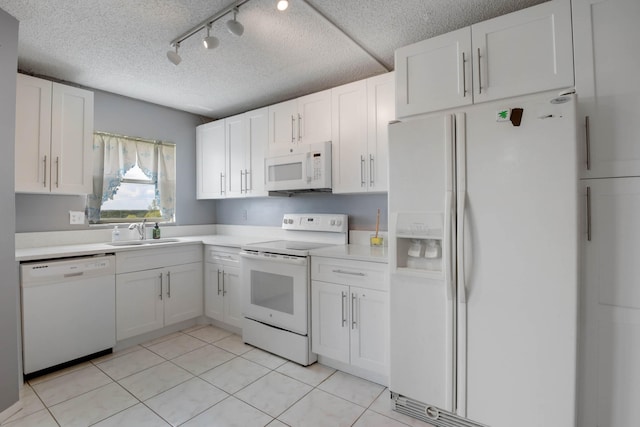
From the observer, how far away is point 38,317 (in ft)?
7.38

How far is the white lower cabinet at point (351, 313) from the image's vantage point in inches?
85.1

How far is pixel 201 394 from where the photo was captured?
2.11m

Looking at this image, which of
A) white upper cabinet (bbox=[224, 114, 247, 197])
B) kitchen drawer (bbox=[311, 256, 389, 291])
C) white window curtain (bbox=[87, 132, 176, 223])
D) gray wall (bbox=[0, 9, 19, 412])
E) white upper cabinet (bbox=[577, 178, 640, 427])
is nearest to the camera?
white upper cabinet (bbox=[577, 178, 640, 427])

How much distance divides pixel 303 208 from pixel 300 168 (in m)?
0.61

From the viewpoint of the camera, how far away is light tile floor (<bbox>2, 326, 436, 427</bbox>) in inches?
73.0

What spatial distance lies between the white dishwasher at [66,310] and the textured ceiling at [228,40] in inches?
63.6

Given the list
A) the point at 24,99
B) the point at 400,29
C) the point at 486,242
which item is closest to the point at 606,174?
the point at 486,242

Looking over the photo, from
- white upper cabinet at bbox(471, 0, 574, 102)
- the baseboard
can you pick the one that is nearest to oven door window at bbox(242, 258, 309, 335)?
the baseboard

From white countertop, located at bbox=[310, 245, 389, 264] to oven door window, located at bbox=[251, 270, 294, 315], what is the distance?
37 cm

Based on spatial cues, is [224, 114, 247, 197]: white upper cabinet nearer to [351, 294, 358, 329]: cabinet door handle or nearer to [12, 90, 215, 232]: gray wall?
[12, 90, 215, 232]: gray wall

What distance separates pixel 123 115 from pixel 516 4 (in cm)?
359

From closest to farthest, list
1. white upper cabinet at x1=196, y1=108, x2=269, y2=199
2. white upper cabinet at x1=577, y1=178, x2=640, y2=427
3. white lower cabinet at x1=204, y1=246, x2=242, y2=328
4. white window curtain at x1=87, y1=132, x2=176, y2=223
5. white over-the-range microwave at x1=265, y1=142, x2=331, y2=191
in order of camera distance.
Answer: white upper cabinet at x1=577, y1=178, x2=640, y2=427, white over-the-range microwave at x1=265, y1=142, x2=331, y2=191, white lower cabinet at x1=204, y1=246, x2=242, y2=328, white window curtain at x1=87, y1=132, x2=176, y2=223, white upper cabinet at x1=196, y1=108, x2=269, y2=199

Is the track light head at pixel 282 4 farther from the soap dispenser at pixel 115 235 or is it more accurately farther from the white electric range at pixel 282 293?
the soap dispenser at pixel 115 235

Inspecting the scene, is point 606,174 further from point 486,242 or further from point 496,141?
point 486,242
